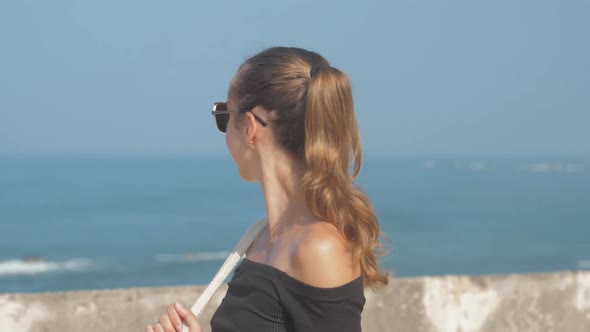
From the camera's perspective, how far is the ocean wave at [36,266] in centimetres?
3841

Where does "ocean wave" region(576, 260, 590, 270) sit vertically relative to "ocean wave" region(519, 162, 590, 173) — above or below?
above

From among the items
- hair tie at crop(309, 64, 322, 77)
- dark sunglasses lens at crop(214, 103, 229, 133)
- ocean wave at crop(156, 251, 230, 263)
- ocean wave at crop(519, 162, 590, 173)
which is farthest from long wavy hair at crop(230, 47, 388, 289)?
ocean wave at crop(519, 162, 590, 173)

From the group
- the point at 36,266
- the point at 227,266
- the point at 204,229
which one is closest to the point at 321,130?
the point at 227,266

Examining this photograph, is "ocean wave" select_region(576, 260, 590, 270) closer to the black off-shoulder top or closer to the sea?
the sea

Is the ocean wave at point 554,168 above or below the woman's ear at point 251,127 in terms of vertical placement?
below

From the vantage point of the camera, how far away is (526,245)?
47.9 m

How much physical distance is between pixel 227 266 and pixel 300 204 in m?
0.26

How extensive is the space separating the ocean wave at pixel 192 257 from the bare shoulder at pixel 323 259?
39898 mm

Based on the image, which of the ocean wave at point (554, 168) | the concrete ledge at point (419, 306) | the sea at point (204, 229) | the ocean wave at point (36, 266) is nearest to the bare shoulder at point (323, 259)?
the concrete ledge at point (419, 306)

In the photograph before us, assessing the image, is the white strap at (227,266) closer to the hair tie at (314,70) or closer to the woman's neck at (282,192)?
the woman's neck at (282,192)

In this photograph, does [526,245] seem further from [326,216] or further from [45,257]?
[326,216]

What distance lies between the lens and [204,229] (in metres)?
A: 53.5

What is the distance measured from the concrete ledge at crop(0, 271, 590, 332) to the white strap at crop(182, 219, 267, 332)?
171 cm

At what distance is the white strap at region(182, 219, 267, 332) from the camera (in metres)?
2.01
